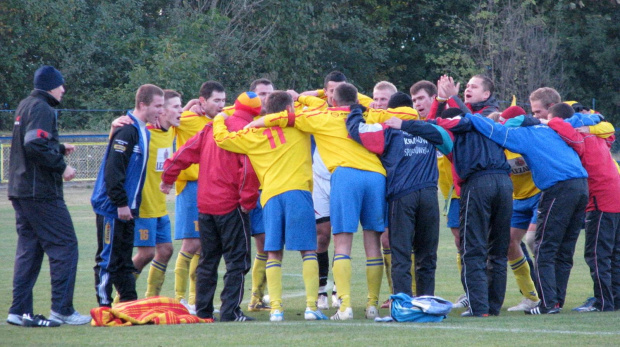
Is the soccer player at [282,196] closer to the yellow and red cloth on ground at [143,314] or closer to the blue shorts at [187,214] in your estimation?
Answer: the yellow and red cloth on ground at [143,314]

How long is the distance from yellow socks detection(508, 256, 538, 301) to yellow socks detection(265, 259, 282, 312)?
2.41 meters

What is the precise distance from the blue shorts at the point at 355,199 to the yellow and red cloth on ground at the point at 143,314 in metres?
1.50

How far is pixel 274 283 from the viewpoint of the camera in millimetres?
7969

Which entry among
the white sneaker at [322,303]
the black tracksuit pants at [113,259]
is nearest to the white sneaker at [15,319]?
the black tracksuit pants at [113,259]

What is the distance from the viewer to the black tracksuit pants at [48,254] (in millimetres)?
7594

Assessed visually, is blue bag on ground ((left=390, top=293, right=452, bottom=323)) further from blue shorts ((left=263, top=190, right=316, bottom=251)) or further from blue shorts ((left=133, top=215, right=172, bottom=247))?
blue shorts ((left=133, top=215, right=172, bottom=247))

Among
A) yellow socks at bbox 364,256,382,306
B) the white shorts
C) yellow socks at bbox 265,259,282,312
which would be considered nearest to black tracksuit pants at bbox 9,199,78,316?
yellow socks at bbox 265,259,282,312

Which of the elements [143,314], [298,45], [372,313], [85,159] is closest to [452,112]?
[372,313]

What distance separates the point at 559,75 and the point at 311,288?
38.3 m

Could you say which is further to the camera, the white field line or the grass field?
the white field line

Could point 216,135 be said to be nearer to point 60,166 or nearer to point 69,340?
point 60,166

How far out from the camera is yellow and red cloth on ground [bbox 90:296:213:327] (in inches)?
295

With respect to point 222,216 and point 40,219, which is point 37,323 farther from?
point 222,216

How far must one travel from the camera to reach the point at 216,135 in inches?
319
